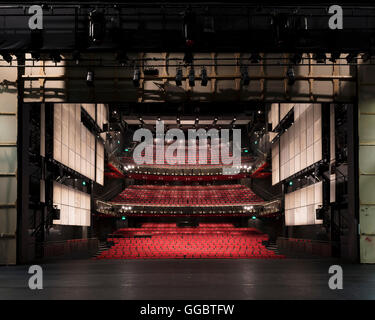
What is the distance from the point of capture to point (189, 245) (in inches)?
998

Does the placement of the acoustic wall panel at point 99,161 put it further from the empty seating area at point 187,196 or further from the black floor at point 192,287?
the black floor at point 192,287

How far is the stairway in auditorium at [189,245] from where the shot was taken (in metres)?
21.9

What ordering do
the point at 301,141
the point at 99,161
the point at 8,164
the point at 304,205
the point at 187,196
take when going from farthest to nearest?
the point at 187,196
the point at 99,161
the point at 301,141
the point at 304,205
the point at 8,164

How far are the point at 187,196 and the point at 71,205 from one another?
15856mm

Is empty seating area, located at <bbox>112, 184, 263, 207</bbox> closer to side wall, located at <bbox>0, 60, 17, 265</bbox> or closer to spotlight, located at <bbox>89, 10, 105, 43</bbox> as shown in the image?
side wall, located at <bbox>0, 60, 17, 265</bbox>

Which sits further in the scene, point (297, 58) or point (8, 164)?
point (8, 164)

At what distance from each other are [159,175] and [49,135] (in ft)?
60.5

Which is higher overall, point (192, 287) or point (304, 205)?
point (304, 205)

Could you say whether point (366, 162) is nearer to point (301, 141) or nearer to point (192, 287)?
point (301, 141)

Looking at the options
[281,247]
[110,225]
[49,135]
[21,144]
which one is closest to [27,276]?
[21,144]

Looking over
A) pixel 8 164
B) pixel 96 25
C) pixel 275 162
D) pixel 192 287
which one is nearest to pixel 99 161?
pixel 275 162

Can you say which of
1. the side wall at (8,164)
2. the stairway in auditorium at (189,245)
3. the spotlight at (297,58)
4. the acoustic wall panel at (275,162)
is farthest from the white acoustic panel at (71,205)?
the spotlight at (297,58)

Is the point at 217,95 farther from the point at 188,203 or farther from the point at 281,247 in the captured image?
the point at 188,203

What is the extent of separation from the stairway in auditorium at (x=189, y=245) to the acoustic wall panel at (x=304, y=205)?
2.11m
